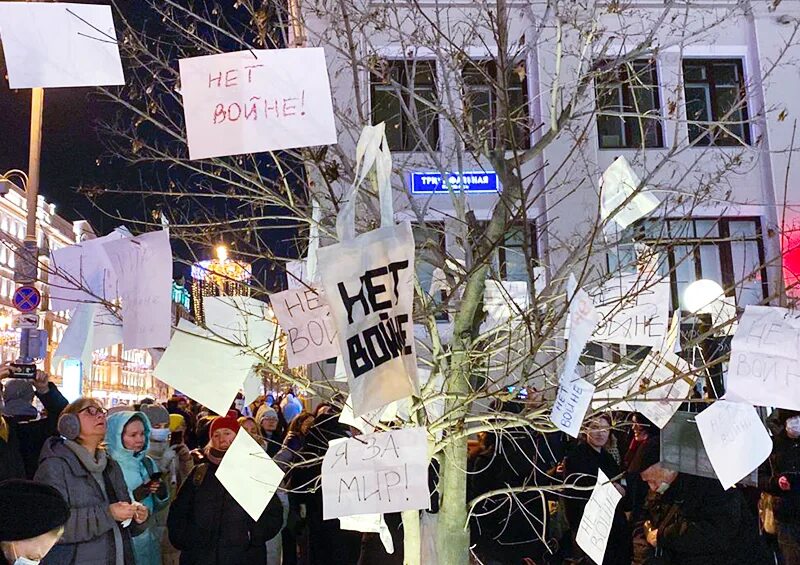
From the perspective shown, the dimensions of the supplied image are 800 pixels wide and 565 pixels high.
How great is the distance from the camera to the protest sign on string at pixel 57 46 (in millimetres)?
3329

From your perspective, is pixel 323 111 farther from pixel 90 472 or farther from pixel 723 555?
pixel 723 555

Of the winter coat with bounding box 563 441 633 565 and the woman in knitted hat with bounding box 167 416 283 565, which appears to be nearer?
the woman in knitted hat with bounding box 167 416 283 565

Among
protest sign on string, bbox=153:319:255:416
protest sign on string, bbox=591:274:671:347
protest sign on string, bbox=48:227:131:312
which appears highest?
protest sign on string, bbox=48:227:131:312

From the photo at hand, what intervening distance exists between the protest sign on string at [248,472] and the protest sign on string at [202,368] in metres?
0.38

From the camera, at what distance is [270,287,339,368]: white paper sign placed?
333 cm

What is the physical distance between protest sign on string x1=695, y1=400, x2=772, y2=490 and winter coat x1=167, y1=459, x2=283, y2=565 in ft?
10.0

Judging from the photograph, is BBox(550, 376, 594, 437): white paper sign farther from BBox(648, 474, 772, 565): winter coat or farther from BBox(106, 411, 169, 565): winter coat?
BBox(106, 411, 169, 565): winter coat

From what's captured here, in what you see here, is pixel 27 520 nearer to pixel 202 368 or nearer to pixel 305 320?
pixel 202 368

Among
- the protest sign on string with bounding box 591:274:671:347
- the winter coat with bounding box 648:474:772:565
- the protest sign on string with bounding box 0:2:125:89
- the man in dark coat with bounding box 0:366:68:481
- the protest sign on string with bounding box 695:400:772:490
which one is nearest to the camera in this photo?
the protest sign on string with bounding box 0:2:125:89

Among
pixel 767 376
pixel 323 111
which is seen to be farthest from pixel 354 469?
pixel 767 376

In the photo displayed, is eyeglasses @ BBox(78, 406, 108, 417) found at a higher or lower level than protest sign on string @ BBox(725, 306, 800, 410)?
lower

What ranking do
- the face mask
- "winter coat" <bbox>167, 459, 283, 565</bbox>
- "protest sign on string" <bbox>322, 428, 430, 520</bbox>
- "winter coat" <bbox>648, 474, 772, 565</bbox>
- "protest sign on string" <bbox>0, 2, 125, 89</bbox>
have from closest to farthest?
"protest sign on string" <bbox>322, 428, 430, 520</bbox>, "protest sign on string" <bbox>0, 2, 125, 89</bbox>, "winter coat" <bbox>648, 474, 772, 565</bbox>, "winter coat" <bbox>167, 459, 283, 565</bbox>, the face mask

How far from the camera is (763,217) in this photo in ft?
49.9

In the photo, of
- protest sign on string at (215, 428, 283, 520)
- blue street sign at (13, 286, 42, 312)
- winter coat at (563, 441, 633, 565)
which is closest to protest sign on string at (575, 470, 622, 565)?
protest sign on string at (215, 428, 283, 520)
